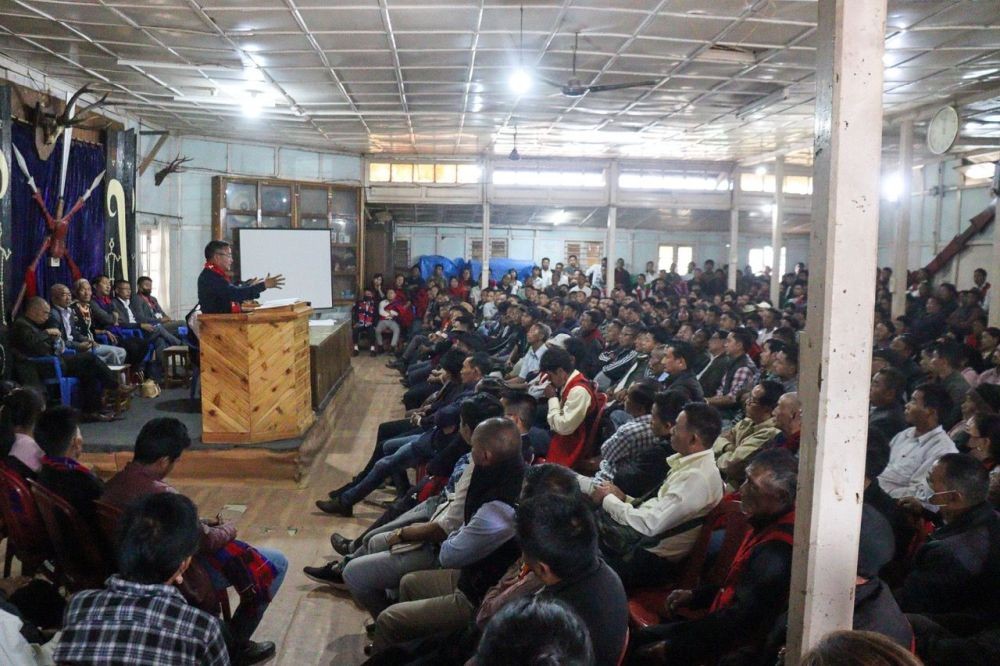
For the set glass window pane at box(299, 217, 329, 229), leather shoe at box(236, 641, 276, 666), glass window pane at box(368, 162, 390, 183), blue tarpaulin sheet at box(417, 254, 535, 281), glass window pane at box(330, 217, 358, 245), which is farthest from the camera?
blue tarpaulin sheet at box(417, 254, 535, 281)

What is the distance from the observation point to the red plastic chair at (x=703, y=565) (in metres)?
2.54

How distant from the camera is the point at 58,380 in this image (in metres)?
5.54

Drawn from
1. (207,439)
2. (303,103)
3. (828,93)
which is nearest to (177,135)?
(303,103)

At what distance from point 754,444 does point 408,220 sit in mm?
12442

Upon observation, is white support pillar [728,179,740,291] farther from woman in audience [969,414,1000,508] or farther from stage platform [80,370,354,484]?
woman in audience [969,414,1000,508]

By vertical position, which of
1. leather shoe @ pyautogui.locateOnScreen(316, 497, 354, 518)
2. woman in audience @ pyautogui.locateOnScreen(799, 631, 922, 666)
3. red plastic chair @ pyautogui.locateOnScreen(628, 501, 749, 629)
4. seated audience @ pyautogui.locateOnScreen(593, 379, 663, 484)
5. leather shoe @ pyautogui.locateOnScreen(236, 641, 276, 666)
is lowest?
leather shoe @ pyautogui.locateOnScreen(236, 641, 276, 666)

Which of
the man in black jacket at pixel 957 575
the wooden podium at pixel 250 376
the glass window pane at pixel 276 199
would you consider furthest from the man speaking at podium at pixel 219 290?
the glass window pane at pixel 276 199

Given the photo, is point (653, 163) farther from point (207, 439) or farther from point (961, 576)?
point (961, 576)

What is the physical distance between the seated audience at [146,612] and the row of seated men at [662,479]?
84 cm

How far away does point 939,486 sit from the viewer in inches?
103

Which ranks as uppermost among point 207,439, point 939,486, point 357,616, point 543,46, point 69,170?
point 543,46

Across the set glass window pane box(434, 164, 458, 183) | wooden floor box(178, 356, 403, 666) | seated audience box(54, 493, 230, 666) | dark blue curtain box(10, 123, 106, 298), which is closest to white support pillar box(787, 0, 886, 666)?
seated audience box(54, 493, 230, 666)

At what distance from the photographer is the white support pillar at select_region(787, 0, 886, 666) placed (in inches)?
70.2

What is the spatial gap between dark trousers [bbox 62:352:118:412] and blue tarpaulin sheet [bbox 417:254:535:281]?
349 inches
